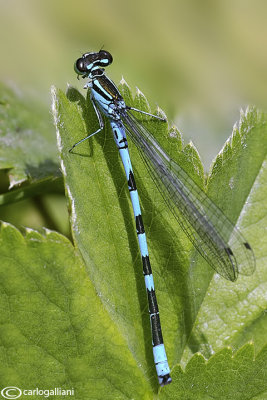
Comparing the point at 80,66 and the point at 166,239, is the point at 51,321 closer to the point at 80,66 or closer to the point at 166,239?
the point at 166,239

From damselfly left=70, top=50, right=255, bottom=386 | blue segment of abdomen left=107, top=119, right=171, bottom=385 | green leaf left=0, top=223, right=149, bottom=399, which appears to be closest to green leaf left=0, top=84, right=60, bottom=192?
damselfly left=70, top=50, right=255, bottom=386

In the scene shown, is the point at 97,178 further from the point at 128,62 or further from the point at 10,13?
the point at 10,13

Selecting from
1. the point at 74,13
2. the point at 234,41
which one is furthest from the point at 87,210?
the point at 234,41

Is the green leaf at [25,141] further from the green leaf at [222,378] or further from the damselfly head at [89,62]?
the green leaf at [222,378]

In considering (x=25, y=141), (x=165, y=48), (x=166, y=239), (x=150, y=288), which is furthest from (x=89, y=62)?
(x=165, y=48)

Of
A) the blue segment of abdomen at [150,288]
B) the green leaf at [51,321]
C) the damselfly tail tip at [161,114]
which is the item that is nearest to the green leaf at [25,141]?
the blue segment of abdomen at [150,288]
